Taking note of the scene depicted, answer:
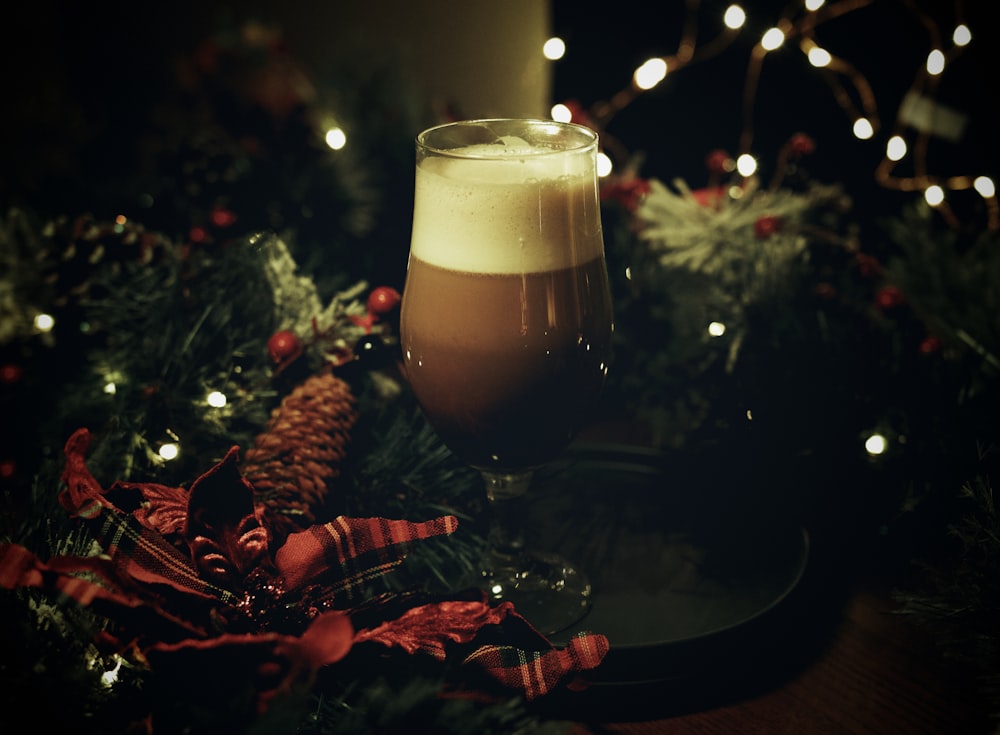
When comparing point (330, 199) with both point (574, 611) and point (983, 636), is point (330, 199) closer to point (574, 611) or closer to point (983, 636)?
point (574, 611)

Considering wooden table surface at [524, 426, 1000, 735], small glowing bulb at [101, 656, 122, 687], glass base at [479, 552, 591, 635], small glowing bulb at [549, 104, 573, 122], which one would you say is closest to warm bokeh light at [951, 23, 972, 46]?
small glowing bulb at [549, 104, 573, 122]

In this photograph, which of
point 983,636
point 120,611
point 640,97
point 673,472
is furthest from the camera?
point 640,97

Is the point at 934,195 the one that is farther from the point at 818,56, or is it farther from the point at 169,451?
the point at 169,451

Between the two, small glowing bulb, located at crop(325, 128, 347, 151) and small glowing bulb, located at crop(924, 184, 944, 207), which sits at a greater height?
small glowing bulb, located at crop(325, 128, 347, 151)

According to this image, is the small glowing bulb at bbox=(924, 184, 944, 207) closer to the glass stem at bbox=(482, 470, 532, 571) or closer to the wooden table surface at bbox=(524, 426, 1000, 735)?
the wooden table surface at bbox=(524, 426, 1000, 735)

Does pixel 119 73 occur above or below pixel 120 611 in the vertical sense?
above

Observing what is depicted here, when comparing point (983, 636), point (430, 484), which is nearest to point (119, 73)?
point (430, 484)
